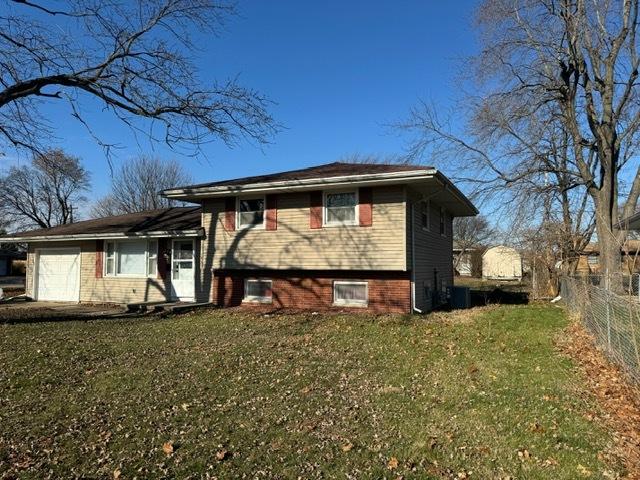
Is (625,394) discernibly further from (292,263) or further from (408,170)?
(292,263)

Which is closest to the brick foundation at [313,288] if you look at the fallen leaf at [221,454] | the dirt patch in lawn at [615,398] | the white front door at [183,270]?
the white front door at [183,270]

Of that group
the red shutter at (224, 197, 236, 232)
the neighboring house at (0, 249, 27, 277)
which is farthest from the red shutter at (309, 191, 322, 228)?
the neighboring house at (0, 249, 27, 277)

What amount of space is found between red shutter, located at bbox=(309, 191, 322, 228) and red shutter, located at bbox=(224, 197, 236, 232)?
115 inches

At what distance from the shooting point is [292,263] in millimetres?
15211

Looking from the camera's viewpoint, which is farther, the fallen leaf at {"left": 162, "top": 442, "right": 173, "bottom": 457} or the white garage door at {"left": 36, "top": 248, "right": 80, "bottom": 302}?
the white garage door at {"left": 36, "top": 248, "right": 80, "bottom": 302}

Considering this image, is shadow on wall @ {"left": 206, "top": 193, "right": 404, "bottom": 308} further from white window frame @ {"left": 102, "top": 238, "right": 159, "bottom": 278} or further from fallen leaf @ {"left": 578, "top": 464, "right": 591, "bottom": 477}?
fallen leaf @ {"left": 578, "top": 464, "right": 591, "bottom": 477}

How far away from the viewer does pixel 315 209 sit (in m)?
15.0

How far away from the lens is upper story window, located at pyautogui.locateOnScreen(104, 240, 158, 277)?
61.2 feet

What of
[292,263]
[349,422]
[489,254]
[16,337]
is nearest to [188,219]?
[292,263]

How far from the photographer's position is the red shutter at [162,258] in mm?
18250

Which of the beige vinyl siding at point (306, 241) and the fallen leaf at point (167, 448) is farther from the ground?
the beige vinyl siding at point (306, 241)

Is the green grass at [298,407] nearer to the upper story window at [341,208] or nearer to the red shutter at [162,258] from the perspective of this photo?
the upper story window at [341,208]

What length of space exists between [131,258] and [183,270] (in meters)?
2.50

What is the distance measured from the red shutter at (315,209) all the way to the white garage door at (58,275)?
1096 centimetres
